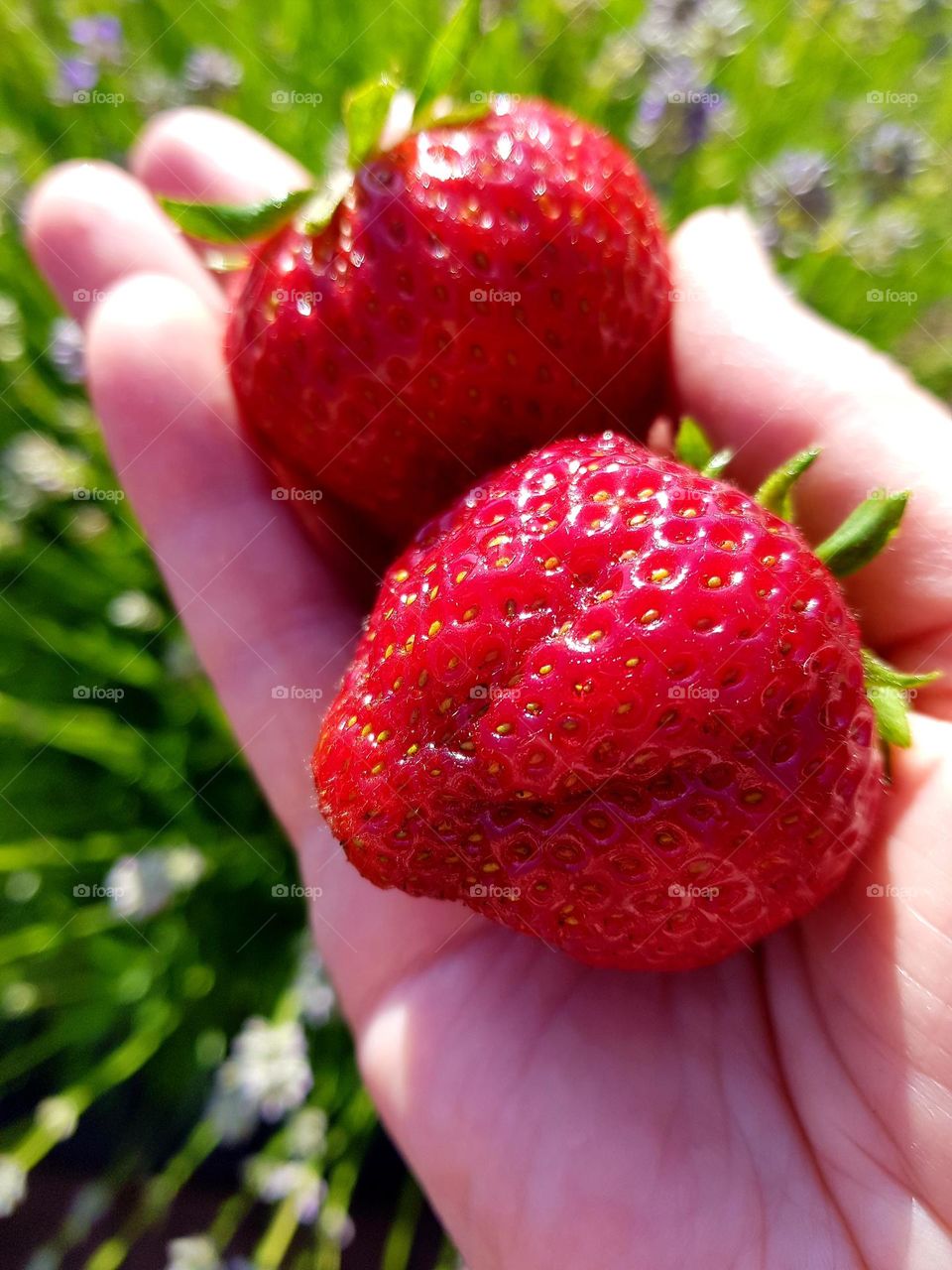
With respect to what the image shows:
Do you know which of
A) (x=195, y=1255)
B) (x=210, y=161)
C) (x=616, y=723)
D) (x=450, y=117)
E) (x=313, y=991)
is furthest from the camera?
(x=210, y=161)

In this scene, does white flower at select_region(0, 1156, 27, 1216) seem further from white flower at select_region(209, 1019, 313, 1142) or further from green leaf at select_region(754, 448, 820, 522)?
green leaf at select_region(754, 448, 820, 522)

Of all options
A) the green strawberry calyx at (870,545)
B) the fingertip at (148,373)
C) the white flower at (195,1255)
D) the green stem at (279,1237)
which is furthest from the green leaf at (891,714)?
the white flower at (195,1255)

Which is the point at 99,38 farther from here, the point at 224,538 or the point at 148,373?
the point at 224,538

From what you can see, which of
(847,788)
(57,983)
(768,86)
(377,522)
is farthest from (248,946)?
(768,86)

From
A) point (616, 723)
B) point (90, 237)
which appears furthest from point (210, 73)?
point (616, 723)

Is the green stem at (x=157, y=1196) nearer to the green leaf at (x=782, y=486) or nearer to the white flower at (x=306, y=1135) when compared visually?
the white flower at (x=306, y=1135)

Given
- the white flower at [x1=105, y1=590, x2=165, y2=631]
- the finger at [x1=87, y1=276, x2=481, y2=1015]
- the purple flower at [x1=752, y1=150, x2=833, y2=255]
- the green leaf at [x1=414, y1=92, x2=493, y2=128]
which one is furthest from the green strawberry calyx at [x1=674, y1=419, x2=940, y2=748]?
the white flower at [x1=105, y1=590, x2=165, y2=631]
